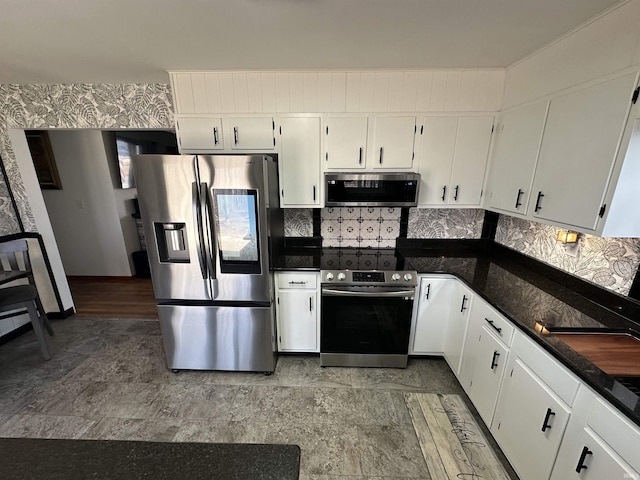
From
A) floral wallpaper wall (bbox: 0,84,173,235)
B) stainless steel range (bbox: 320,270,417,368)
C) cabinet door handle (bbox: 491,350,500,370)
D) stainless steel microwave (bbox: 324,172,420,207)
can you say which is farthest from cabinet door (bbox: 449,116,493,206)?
floral wallpaper wall (bbox: 0,84,173,235)

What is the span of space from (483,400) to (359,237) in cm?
164

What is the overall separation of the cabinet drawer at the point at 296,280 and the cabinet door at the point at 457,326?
1176 millimetres

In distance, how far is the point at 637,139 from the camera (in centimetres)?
125

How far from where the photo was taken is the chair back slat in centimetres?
255

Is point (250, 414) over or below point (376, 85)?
below

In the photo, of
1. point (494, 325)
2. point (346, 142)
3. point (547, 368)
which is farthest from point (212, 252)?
point (547, 368)

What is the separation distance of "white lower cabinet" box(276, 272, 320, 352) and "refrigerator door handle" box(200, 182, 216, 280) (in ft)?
1.75

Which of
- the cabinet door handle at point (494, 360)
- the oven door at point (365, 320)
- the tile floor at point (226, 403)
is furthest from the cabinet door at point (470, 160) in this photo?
the tile floor at point (226, 403)

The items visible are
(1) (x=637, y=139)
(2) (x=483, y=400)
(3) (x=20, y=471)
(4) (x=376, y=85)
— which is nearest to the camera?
(3) (x=20, y=471)

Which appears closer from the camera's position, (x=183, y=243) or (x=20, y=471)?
(x=20, y=471)

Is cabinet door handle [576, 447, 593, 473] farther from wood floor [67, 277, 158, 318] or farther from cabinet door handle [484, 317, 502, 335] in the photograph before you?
wood floor [67, 277, 158, 318]

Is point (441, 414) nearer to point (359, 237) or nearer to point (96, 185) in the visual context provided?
point (359, 237)

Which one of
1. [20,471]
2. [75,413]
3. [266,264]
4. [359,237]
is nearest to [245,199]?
[266,264]

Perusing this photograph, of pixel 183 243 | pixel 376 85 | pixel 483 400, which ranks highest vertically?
pixel 376 85
